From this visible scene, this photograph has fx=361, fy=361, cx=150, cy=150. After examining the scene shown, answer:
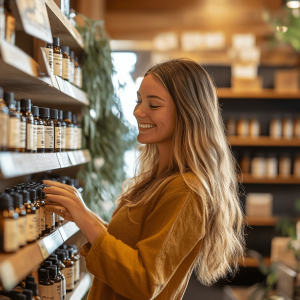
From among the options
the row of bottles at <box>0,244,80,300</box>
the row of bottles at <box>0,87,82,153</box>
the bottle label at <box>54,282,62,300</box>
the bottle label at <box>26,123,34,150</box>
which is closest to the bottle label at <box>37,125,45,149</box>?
the row of bottles at <box>0,87,82,153</box>

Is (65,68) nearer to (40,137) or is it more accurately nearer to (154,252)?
(40,137)

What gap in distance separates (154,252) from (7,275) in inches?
16.9

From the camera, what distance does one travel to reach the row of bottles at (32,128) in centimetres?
92

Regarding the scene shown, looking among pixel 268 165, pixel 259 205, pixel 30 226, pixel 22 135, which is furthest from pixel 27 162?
pixel 268 165

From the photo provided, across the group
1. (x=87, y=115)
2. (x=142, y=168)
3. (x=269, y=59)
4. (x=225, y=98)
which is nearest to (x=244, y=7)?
(x=269, y=59)

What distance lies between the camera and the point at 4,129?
88 centimetres

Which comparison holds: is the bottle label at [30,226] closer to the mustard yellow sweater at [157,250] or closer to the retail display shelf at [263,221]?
the mustard yellow sweater at [157,250]

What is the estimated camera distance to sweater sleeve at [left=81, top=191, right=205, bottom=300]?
1.08 metres

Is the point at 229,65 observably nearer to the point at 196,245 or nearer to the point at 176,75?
the point at 176,75

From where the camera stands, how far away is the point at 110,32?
182 inches

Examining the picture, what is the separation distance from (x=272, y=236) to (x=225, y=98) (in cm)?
174

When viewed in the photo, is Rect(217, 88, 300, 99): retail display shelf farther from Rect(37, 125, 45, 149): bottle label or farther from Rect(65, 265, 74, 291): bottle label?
Rect(37, 125, 45, 149): bottle label

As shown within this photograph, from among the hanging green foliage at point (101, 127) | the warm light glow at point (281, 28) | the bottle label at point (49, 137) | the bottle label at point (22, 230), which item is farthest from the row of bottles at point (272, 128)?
the bottle label at point (22, 230)

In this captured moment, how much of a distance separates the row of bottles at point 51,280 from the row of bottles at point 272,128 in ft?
9.35
